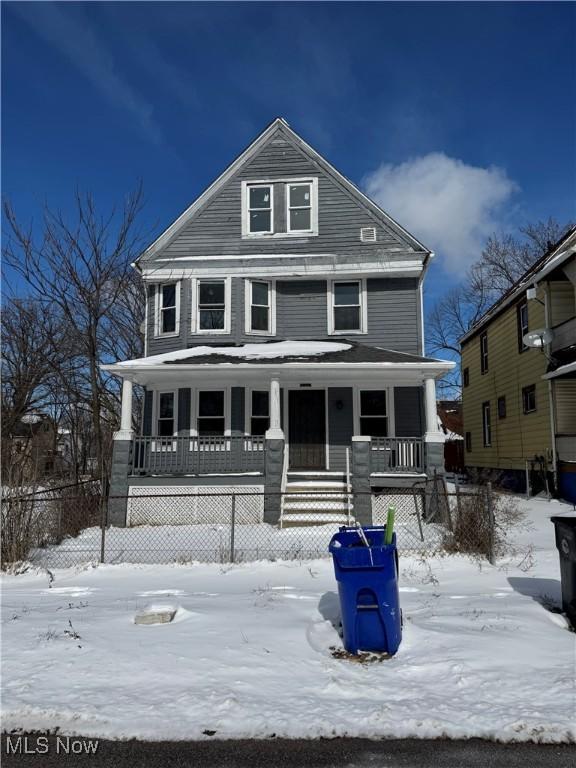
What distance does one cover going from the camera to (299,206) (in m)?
15.7

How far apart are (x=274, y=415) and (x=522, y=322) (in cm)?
1109

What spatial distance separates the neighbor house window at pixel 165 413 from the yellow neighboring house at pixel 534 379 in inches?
329

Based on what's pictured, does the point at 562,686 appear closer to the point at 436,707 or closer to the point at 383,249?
the point at 436,707

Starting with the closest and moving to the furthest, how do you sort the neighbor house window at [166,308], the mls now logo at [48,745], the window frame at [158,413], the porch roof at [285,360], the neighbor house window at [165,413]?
the mls now logo at [48,745]
the porch roof at [285,360]
the window frame at [158,413]
the neighbor house window at [165,413]
the neighbor house window at [166,308]

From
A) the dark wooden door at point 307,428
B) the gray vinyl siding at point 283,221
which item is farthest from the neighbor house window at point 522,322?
the dark wooden door at point 307,428

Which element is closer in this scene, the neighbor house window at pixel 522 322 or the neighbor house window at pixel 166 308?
the neighbor house window at pixel 166 308

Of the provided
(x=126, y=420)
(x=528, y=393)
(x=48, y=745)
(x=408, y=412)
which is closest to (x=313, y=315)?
(x=408, y=412)

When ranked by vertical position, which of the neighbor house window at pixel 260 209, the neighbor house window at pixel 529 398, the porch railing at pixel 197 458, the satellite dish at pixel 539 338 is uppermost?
the neighbor house window at pixel 260 209

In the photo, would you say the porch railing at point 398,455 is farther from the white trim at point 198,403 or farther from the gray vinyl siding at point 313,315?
the white trim at point 198,403

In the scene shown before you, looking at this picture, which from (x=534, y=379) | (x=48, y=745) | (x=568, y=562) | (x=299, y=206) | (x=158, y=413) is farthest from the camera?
(x=534, y=379)

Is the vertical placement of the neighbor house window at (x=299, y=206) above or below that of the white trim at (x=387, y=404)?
above

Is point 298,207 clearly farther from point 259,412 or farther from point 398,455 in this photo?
point 398,455

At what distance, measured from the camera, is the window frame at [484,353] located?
2322 centimetres

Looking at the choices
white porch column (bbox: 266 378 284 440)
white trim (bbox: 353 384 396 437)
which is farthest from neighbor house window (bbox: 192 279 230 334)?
white trim (bbox: 353 384 396 437)
